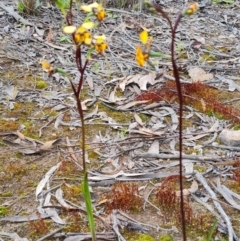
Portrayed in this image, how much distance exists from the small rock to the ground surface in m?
0.04

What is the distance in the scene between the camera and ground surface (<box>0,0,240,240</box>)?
201 centimetres

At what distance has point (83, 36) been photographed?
54.7 inches

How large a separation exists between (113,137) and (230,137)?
602 mm

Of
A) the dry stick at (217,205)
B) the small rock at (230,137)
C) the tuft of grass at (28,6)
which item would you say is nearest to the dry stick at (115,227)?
the dry stick at (217,205)

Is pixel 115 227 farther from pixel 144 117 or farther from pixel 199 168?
pixel 144 117

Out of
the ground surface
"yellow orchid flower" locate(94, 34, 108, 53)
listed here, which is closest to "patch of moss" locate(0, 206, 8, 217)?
the ground surface

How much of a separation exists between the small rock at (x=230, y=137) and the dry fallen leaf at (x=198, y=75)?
752 millimetres

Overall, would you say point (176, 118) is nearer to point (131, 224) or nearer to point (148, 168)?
point (148, 168)

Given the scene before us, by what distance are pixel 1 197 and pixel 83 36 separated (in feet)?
3.39

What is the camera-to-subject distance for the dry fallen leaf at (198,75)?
3246 millimetres

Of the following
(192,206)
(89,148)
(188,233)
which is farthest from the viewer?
(89,148)

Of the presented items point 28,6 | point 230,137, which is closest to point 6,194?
point 230,137

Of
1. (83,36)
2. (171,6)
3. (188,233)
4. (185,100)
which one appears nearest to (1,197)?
(188,233)

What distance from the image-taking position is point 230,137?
250 centimetres
